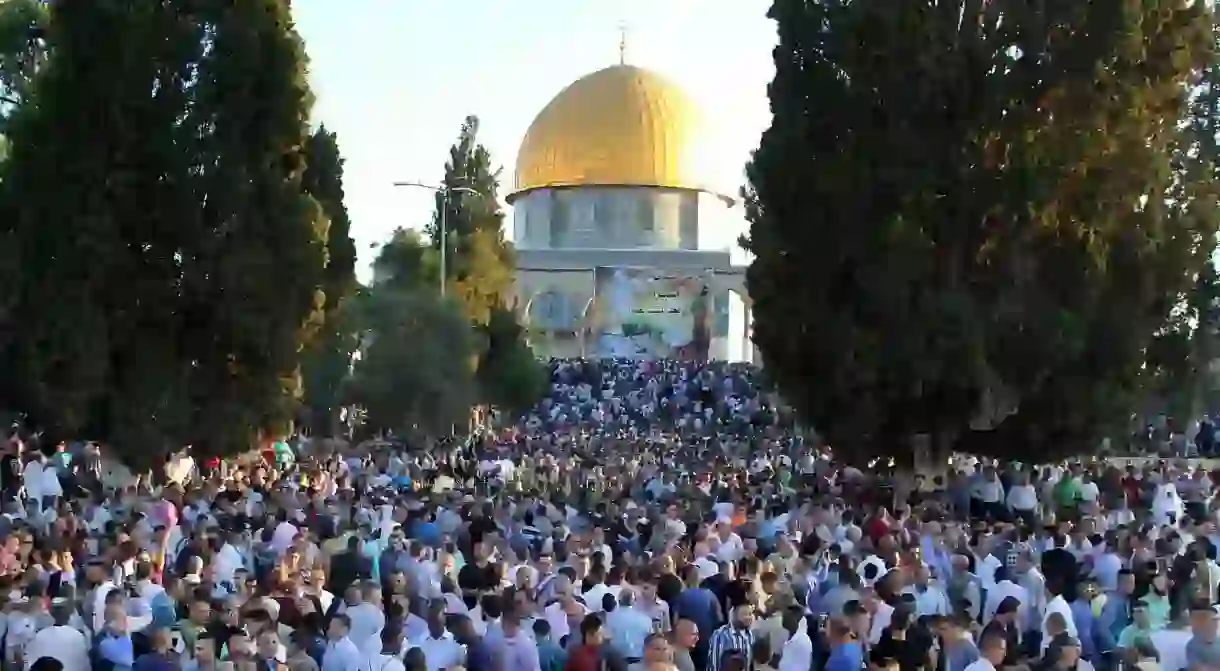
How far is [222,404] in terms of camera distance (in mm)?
21312

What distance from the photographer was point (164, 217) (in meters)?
21.1

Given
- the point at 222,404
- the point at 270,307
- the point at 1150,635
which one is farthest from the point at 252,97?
the point at 1150,635

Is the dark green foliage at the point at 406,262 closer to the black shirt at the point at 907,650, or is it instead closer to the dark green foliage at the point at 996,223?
the dark green foliage at the point at 996,223

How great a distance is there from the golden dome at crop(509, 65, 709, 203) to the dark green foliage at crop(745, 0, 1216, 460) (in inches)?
1889

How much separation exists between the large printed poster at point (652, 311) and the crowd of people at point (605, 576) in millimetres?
45630

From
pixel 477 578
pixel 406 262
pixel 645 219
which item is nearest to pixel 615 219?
pixel 645 219

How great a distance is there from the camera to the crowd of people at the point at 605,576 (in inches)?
344

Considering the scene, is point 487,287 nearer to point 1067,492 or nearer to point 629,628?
point 1067,492

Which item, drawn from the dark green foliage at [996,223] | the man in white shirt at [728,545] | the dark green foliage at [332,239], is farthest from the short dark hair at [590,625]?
the dark green foliage at [332,239]

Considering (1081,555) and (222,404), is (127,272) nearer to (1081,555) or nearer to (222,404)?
(222,404)

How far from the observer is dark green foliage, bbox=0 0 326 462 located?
20.8m

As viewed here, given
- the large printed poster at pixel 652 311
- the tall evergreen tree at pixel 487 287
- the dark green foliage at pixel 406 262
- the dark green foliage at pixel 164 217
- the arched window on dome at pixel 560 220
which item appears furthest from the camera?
the arched window on dome at pixel 560 220

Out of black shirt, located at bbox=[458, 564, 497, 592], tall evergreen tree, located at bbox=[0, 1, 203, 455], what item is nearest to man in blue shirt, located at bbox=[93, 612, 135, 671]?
black shirt, located at bbox=[458, 564, 497, 592]

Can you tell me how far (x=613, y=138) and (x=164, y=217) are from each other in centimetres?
4969
